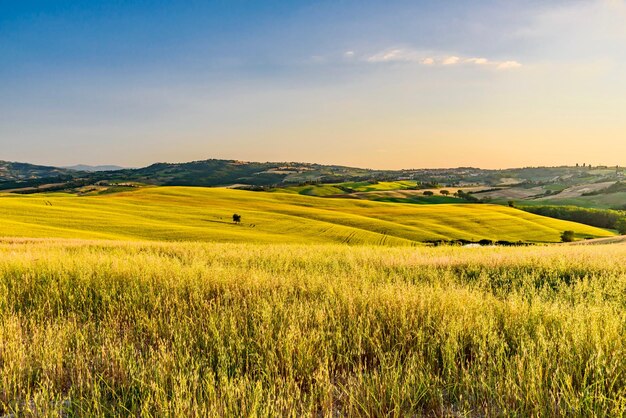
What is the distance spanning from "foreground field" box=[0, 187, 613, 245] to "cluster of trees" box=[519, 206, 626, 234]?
13.8 meters

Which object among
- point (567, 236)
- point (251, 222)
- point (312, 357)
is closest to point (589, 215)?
point (567, 236)

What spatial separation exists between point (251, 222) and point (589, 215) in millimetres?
84946

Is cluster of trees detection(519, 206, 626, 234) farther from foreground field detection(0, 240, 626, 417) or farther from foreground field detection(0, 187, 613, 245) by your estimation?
foreground field detection(0, 240, 626, 417)

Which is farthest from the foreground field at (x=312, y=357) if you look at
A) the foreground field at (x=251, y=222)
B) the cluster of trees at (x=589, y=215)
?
the cluster of trees at (x=589, y=215)

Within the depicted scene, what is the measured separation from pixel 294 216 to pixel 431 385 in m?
65.1

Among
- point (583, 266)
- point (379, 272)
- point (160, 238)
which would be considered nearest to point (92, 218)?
point (160, 238)

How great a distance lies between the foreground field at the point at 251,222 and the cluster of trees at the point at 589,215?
45.2 feet

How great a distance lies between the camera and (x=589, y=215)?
310 feet

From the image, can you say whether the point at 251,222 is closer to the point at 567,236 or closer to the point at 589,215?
the point at 567,236

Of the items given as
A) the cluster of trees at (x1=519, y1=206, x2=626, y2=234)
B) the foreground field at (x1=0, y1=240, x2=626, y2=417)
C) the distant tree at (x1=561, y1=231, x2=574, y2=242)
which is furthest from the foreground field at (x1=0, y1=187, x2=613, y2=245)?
the foreground field at (x1=0, y1=240, x2=626, y2=417)

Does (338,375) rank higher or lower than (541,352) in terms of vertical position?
lower

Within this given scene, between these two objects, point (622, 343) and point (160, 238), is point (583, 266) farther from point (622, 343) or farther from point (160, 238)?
point (160, 238)

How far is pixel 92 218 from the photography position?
167 feet

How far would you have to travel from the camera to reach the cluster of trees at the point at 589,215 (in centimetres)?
8509
